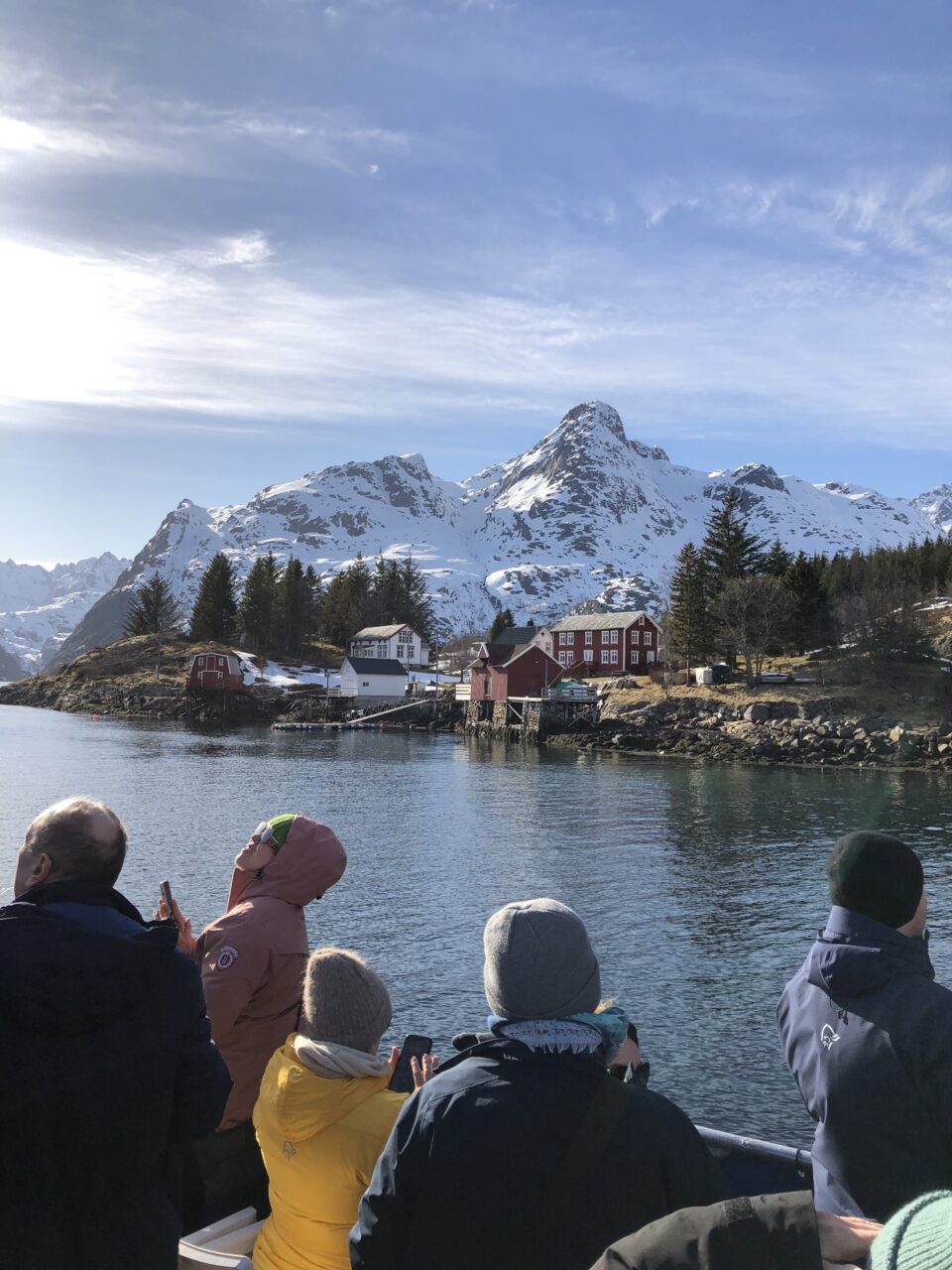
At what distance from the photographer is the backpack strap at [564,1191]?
2600mm

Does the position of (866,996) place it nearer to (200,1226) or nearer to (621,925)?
(200,1226)

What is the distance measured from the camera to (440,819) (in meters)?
36.1

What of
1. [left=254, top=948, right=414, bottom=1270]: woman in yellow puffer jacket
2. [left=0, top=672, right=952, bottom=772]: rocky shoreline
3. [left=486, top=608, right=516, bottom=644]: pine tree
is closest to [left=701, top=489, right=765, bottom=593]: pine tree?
[left=0, top=672, right=952, bottom=772]: rocky shoreline

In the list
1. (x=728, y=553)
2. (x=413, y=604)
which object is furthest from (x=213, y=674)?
(x=728, y=553)

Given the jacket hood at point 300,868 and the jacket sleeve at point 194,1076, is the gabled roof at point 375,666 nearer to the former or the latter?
the jacket hood at point 300,868

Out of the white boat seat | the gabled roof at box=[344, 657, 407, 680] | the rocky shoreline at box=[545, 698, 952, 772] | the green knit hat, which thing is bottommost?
the rocky shoreline at box=[545, 698, 952, 772]

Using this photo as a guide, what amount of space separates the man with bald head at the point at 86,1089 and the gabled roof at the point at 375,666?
10139 centimetres

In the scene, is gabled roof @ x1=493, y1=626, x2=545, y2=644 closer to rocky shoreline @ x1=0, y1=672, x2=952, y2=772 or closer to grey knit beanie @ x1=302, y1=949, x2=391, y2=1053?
rocky shoreline @ x1=0, y1=672, x2=952, y2=772

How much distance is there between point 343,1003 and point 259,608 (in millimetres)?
124174

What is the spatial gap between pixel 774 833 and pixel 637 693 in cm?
4372

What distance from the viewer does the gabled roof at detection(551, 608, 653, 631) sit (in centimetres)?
8995

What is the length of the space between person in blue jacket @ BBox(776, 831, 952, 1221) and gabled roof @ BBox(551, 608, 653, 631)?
8453 centimetres

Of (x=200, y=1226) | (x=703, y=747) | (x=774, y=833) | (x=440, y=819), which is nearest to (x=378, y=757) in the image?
(x=703, y=747)

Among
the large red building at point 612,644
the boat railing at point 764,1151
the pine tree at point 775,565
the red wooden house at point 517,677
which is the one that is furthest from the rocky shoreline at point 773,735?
the boat railing at point 764,1151
